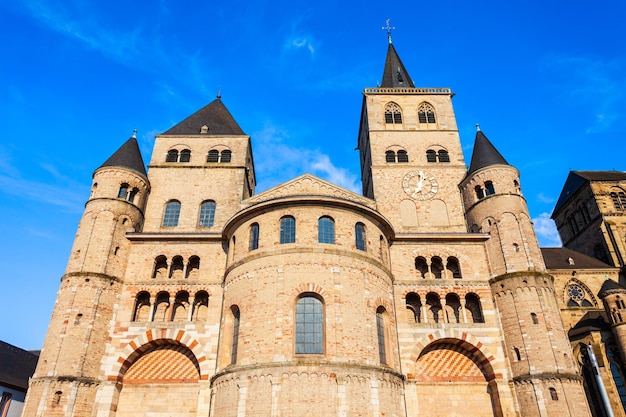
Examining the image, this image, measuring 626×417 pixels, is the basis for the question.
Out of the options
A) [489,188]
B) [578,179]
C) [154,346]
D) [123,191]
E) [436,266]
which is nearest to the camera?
[154,346]

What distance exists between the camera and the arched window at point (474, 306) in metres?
24.1

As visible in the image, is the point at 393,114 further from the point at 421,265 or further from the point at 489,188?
the point at 421,265

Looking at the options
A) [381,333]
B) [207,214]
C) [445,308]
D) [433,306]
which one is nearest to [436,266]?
[433,306]

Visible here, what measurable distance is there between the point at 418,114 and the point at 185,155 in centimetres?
1823

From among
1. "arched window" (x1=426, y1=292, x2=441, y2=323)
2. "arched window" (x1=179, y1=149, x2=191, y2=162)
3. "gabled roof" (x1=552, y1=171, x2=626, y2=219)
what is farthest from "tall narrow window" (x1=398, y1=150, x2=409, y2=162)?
"gabled roof" (x1=552, y1=171, x2=626, y2=219)

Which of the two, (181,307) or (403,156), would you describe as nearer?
(181,307)

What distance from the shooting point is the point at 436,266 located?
1018 inches

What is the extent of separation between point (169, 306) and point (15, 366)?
54.9ft

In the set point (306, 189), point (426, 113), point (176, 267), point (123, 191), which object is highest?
point (426, 113)

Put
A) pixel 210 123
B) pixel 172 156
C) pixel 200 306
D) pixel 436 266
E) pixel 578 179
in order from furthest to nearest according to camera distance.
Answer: pixel 578 179
pixel 210 123
pixel 172 156
pixel 436 266
pixel 200 306

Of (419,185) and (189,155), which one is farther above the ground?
(189,155)

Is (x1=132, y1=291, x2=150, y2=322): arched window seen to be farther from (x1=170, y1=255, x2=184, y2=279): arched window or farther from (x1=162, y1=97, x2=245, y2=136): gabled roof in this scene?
(x1=162, y1=97, x2=245, y2=136): gabled roof

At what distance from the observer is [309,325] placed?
19438 mm

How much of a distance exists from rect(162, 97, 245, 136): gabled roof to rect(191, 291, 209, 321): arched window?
45.8 ft
